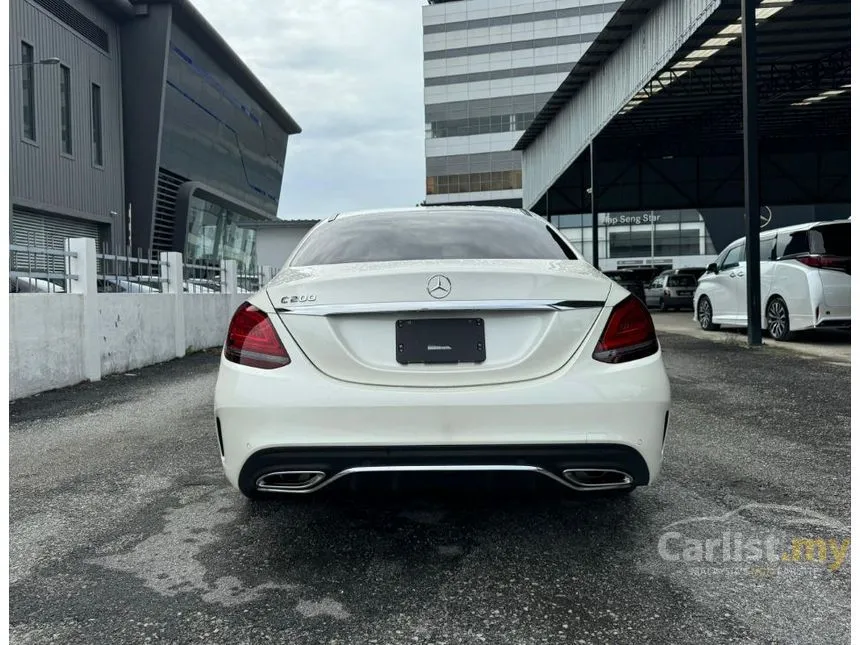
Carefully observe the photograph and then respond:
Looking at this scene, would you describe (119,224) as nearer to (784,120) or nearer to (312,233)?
(784,120)

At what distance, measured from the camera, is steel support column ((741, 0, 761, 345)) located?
11055 millimetres

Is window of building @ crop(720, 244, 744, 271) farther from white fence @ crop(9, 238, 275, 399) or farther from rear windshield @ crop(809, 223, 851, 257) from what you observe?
white fence @ crop(9, 238, 275, 399)

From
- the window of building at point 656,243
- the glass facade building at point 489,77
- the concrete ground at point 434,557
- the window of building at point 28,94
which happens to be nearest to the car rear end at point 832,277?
the concrete ground at point 434,557

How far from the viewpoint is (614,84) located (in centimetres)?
1730

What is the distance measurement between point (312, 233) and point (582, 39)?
7112cm

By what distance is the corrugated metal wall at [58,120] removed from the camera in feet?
70.8

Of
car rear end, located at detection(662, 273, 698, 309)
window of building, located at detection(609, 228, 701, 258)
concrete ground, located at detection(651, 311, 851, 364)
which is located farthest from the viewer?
window of building, located at detection(609, 228, 701, 258)

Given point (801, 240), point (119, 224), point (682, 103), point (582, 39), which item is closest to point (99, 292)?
point (801, 240)

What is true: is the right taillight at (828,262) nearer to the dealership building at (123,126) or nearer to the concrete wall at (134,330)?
the concrete wall at (134,330)

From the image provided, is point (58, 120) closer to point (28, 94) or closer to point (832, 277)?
point (28, 94)

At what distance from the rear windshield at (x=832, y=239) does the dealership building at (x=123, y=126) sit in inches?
647

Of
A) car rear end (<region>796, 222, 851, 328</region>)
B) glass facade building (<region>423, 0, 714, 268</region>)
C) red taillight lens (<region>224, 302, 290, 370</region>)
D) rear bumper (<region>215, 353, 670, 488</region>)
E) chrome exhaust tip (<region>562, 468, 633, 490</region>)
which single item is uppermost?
glass facade building (<region>423, 0, 714, 268</region>)

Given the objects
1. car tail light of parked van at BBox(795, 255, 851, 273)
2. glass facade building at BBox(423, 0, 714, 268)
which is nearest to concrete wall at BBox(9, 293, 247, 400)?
car tail light of parked van at BBox(795, 255, 851, 273)

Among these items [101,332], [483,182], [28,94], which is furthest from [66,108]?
[483,182]
